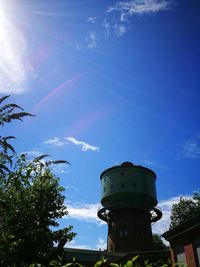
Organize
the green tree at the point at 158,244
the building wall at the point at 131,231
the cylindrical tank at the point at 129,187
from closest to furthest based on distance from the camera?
the cylindrical tank at the point at 129,187 < the building wall at the point at 131,231 < the green tree at the point at 158,244

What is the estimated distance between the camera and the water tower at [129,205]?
31.4 meters

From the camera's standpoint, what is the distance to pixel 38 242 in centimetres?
1157

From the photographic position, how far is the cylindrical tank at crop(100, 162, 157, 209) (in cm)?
3128

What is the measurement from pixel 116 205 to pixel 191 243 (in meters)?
17.2

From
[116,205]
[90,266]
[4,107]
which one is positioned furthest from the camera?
[116,205]

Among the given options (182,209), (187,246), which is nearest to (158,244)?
(182,209)

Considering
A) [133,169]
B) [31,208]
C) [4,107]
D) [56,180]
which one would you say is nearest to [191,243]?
[56,180]

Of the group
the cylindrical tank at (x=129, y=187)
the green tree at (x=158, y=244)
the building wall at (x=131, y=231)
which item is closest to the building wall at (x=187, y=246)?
the cylindrical tank at (x=129, y=187)

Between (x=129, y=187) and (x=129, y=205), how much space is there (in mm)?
2192

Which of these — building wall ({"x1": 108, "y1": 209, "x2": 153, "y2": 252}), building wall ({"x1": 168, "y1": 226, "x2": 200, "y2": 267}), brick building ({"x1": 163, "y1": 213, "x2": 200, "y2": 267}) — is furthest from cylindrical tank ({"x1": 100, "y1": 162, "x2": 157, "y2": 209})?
building wall ({"x1": 168, "y1": 226, "x2": 200, "y2": 267})

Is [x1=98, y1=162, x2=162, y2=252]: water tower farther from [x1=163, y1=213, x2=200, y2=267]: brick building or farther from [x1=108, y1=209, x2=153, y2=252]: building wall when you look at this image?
[x1=163, y1=213, x2=200, y2=267]: brick building

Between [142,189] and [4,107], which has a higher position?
[142,189]

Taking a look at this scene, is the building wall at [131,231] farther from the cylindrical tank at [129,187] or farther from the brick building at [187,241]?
the brick building at [187,241]

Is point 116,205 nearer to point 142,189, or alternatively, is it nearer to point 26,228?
point 142,189
